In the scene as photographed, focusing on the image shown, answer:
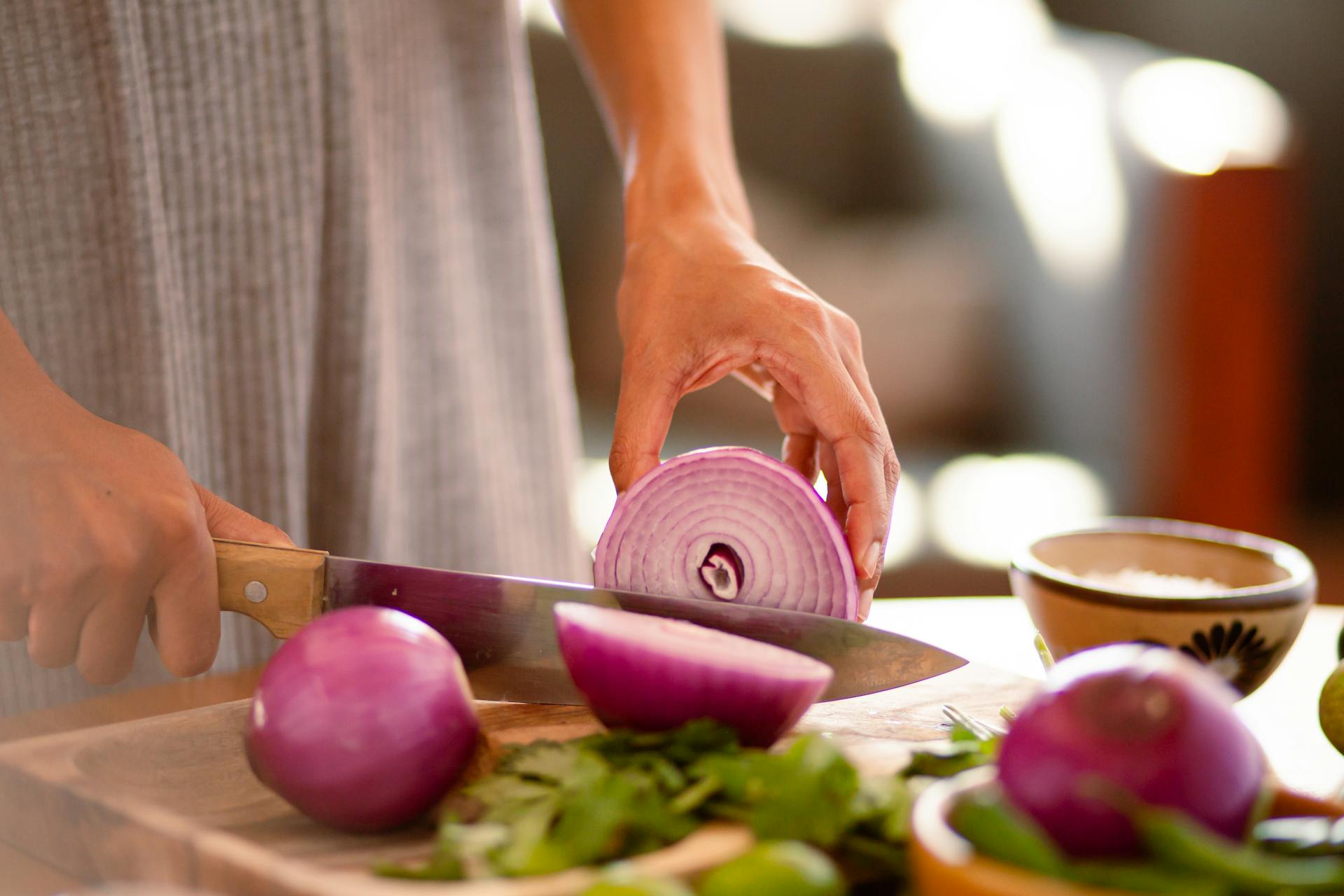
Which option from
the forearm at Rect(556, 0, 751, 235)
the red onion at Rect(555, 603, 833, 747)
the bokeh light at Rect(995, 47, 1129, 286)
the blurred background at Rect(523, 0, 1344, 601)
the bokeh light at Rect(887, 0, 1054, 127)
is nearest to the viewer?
the red onion at Rect(555, 603, 833, 747)

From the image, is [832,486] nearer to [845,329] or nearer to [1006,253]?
[845,329]

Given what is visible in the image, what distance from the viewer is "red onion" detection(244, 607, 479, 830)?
65cm

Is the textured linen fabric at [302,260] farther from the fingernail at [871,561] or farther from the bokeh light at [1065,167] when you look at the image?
the bokeh light at [1065,167]

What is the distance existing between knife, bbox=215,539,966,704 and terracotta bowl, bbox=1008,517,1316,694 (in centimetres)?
8

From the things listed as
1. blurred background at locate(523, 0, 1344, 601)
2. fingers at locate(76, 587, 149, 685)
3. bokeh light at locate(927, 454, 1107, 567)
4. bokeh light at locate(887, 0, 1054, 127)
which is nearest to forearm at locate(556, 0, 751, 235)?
fingers at locate(76, 587, 149, 685)

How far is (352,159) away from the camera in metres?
1.25

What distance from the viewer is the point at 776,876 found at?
48 centimetres

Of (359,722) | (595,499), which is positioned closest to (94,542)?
(359,722)

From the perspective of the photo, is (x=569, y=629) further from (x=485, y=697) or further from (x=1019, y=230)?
(x=1019, y=230)

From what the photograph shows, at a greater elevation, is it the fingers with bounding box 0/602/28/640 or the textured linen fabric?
the textured linen fabric

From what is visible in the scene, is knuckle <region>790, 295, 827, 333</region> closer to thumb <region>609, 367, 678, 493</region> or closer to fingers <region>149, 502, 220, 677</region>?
thumb <region>609, 367, 678, 493</region>

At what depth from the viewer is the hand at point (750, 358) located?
0.99 meters

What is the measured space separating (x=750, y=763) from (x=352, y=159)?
85 centimetres

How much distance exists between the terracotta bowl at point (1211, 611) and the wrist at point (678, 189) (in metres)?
0.45
